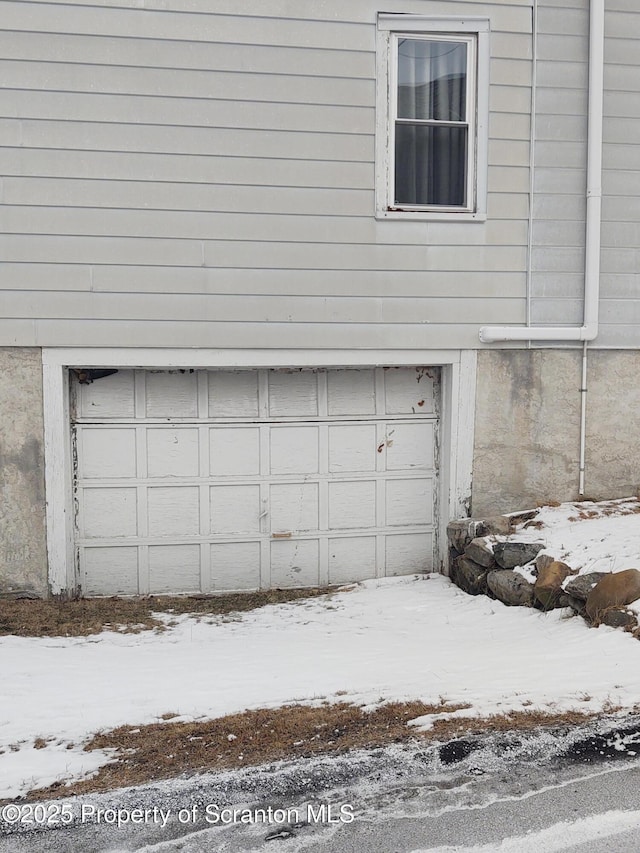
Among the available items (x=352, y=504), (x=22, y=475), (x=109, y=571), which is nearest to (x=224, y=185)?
(x=22, y=475)

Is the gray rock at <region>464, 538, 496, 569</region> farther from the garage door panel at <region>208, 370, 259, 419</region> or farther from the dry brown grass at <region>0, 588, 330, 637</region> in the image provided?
the garage door panel at <region>208, 370, 259, 419</region>

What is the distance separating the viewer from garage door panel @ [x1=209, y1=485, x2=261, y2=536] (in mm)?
7477

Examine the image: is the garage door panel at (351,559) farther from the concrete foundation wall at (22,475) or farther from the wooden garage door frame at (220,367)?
the concrete foundation wall at (22,475)

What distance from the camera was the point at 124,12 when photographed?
21.9 feet

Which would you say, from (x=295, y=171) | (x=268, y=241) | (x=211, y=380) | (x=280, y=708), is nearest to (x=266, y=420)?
(x=211, y=380)

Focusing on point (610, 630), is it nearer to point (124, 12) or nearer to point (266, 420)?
point (266, 420)

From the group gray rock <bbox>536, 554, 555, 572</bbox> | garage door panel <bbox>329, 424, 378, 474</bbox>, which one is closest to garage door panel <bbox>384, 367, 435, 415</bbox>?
garage door panel <bbox>329, 424, 378, 474</bbox>

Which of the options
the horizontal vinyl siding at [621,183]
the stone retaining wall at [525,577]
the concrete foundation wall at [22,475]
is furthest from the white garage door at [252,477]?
the horizontal vinyl siding at [621,183]

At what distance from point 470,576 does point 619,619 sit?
1.88 m

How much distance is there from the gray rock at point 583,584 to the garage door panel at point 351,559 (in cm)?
234

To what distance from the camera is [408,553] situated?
7.82 m

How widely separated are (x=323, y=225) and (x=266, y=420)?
6.02 feet

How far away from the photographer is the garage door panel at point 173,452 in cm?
734

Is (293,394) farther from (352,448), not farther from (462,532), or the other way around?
(462,532)
